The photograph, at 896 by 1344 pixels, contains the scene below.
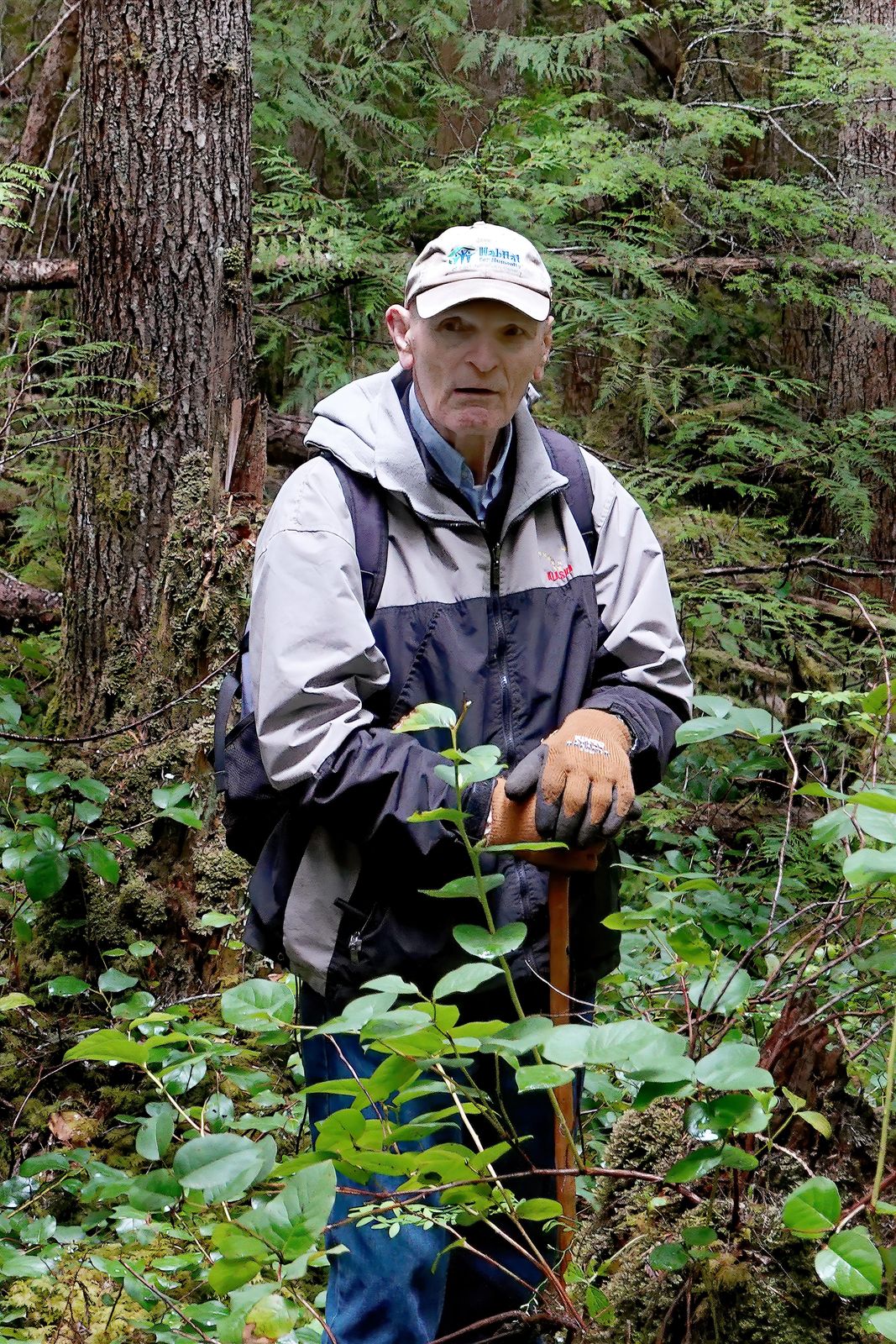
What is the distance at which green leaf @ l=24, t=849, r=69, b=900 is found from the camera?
157 inches

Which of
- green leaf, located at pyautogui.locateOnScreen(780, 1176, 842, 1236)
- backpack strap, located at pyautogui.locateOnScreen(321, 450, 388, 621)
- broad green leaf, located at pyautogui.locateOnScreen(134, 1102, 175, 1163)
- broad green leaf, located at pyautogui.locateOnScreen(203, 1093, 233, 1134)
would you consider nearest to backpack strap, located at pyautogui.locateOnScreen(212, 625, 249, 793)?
backpack strap, located at pyautogui.locateOnScreen(321, 450, 388, 621)

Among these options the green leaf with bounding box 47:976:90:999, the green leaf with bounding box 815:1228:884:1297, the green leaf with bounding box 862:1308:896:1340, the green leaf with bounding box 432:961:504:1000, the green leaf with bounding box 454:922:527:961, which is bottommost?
the green leaf with bounding box 47:976:90:999

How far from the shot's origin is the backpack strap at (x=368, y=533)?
8.50ft

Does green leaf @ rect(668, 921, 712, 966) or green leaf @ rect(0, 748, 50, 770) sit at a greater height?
green leaf @ rect(668, 921, 712, 966)

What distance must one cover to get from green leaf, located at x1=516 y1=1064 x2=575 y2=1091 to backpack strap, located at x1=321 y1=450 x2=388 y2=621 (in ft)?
4.18

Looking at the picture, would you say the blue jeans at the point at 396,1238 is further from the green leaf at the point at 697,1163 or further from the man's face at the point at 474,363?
the man's face at the point at 474,363

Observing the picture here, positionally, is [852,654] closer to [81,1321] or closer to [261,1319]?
[81,1321]

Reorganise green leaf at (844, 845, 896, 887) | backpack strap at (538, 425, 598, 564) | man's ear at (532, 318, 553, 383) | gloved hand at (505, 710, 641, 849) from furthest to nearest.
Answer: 1. backpack strap at (538, 425, 598, 564)
2. man's ear at (532, 318, 553, 383)
3. gloved hand at (505, 710, 641, 849)
4. green leaf at (844, 845, 896, 887)

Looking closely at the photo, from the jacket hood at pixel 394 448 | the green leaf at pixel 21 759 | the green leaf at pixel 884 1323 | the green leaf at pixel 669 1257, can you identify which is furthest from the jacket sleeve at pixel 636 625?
the green leaf at pixel 21 759

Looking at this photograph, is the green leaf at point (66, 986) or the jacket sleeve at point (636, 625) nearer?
the jacket sleeve at point (636, 625)

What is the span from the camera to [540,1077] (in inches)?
58.7

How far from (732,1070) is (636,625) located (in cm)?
149

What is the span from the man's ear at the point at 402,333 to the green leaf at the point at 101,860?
78.9 inches

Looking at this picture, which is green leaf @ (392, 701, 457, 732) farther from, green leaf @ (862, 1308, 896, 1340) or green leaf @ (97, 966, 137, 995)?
green leaf @ (97, 966, 137, 995)
